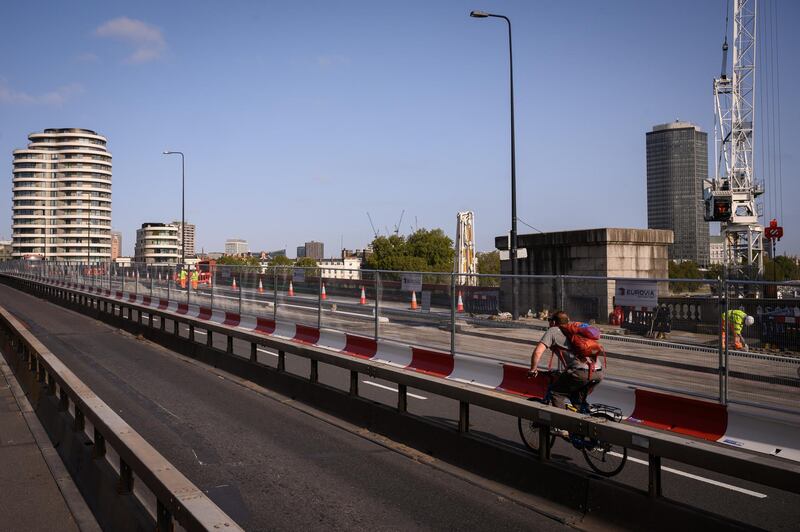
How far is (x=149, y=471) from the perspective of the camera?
4199mm

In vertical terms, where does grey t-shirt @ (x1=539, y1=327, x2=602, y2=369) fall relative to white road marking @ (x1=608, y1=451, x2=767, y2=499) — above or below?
above

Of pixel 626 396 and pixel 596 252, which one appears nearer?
pixel 626 396

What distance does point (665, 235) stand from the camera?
2714 cm

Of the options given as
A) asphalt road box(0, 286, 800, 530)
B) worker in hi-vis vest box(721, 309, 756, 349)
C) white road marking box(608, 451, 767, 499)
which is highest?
worker in hi-vis vest box(721, 309, 756, 349)

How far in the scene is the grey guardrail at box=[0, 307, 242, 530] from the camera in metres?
3.54

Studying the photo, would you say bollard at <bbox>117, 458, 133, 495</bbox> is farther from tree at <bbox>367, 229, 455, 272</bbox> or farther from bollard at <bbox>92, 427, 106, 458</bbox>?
tree at <bbox>367, 229, 455, 272</bbox>

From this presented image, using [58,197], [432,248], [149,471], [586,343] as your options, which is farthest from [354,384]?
[58,197]

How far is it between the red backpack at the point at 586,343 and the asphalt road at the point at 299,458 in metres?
1.05

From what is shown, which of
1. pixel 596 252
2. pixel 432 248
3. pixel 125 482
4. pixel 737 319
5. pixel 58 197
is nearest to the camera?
pixel 125 482

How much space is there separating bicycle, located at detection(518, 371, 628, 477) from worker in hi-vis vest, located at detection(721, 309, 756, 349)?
1.31 metres

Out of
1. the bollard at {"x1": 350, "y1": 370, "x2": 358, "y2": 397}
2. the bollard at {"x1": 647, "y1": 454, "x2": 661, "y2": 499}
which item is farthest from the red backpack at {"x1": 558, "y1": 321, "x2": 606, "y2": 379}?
the bollard at {"x1": 350, "y1": 370, "x2": 358, "y2": 397}

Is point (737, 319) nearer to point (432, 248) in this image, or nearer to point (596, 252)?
point (596, 252)

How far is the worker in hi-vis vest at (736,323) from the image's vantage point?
6.63 metres

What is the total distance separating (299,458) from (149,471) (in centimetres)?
358
